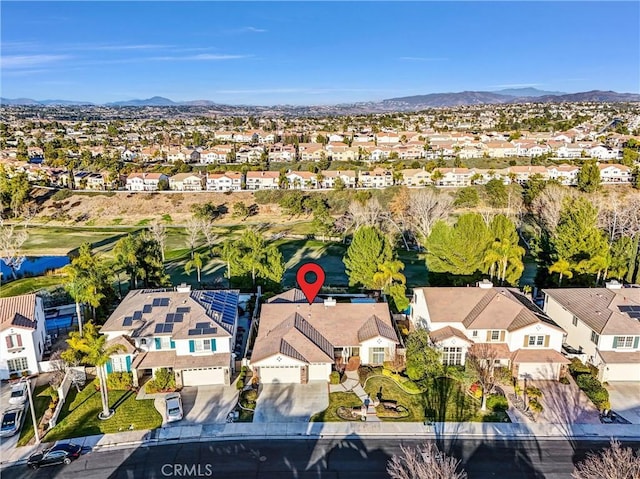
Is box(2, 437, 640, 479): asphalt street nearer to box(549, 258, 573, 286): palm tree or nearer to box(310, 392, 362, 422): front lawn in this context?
box(310, 392, 362, 422): front lawn

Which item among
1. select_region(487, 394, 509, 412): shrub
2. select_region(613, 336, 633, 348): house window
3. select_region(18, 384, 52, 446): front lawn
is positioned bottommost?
select_region(18, 384, 52, 446): front lawn

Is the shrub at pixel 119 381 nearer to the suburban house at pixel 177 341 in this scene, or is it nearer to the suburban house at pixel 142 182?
the suburban house at pixel 177 341

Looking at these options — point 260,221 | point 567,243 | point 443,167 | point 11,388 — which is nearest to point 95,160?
point 260,221

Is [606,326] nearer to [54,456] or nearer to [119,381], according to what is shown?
[119,381]

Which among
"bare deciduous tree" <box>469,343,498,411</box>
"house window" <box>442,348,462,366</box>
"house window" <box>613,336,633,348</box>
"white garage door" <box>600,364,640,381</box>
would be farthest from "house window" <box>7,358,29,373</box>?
"house window" <box>613,336,633,348</box>

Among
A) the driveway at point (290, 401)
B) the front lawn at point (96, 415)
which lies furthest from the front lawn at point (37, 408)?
the driveway at point (290, 401)

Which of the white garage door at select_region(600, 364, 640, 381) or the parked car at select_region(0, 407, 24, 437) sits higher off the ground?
the white garage door at select_region(600, 364, 640, 381)

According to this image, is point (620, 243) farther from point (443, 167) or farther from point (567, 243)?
point (443, 167)
